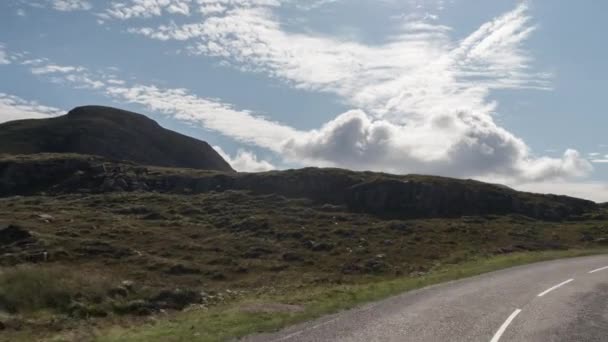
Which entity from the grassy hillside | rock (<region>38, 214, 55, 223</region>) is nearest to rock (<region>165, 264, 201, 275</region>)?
the grassy hillside

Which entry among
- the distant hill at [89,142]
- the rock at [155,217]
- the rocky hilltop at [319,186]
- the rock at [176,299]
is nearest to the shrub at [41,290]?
the rock at [176,299]

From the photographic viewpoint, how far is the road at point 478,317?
44.9 ft

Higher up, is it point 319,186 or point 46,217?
Answer: point 319,186

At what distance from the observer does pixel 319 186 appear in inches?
4013

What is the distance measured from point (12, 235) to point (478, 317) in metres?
52.5

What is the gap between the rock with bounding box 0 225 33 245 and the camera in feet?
171

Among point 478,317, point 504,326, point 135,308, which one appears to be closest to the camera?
point 504,326

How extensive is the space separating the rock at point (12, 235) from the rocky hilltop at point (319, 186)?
1951 inches

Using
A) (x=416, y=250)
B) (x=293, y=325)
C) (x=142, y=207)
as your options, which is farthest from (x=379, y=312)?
(x=142, y=207)

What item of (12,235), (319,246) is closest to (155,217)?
(12,235)

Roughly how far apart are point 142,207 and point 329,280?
51458 millimetres

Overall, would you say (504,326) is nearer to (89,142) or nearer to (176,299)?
(176,299)

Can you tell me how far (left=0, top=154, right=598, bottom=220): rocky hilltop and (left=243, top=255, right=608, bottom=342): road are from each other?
65435 mm

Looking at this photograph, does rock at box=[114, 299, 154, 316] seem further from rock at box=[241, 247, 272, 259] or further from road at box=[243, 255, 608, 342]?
rock at box=[241, 247, 272, 259]
